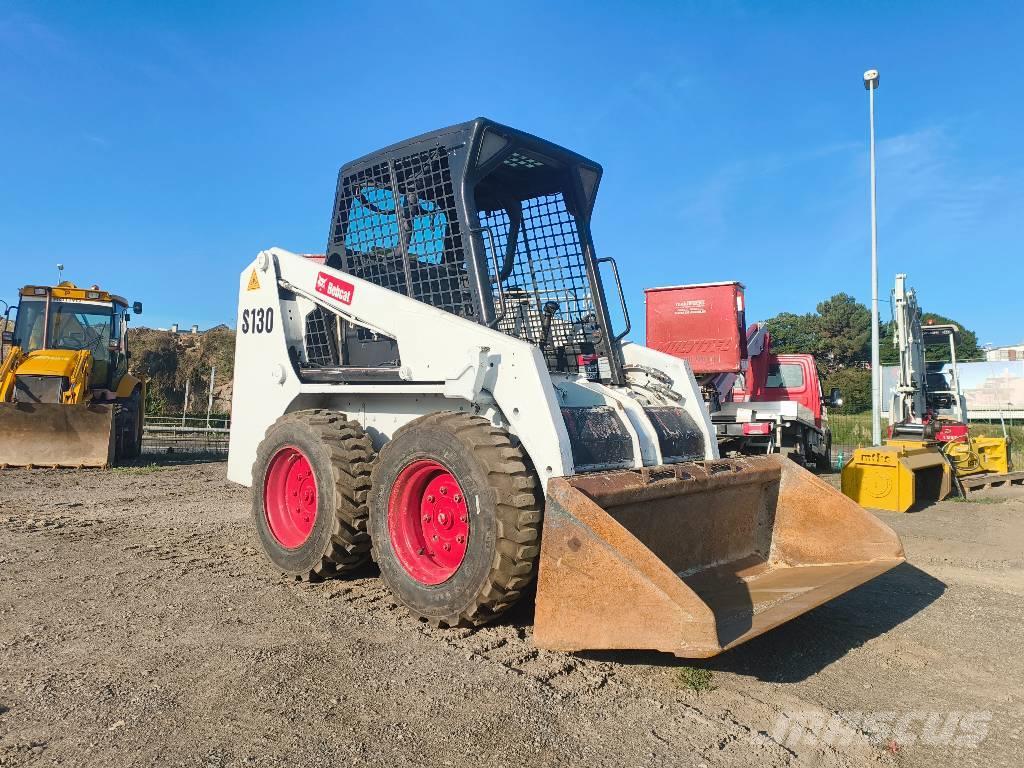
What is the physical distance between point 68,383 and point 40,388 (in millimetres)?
400

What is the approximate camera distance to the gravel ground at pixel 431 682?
2555 mm

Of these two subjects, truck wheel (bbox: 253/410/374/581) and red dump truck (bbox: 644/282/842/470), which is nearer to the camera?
truck wheel (bbox: 253/410/374/581)

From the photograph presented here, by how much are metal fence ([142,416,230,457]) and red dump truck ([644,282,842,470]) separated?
9.50 m

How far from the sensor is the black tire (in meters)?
12.4

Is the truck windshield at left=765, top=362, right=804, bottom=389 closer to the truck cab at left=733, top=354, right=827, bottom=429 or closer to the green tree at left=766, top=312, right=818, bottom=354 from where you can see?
the truck cab at left=733, top=354, right=827, bottom=429

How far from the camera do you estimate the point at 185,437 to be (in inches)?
827

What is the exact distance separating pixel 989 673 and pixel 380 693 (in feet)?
9.38

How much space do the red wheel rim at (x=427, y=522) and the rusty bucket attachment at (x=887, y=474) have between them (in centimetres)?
637

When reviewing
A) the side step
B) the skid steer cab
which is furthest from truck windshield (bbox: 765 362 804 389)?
the skid steer cab

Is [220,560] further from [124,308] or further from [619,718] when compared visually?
[124,308]

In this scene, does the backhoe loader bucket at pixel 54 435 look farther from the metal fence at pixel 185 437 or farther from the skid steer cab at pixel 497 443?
the skid steer cab at pixel 497 443

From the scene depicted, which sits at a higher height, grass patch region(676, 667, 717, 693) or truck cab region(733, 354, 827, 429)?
truck cab region(733, 354, 827, 429)

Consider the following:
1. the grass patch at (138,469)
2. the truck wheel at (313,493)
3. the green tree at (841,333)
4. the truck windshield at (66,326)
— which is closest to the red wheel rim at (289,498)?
the truck wheel at (313,493)

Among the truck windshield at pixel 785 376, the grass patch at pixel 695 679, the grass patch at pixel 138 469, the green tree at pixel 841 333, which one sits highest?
the green tree at pixel 841 333
